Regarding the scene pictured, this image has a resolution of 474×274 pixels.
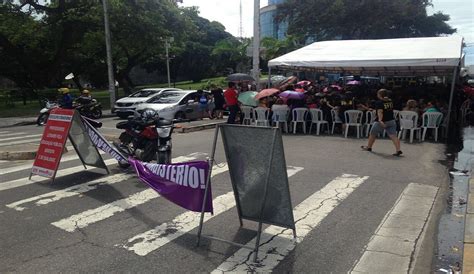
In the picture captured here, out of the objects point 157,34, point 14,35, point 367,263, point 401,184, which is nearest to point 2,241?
point 367,263

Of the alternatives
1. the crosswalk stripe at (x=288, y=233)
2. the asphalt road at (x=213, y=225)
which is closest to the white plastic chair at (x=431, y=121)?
the asphalt road at (x=213, y=225)

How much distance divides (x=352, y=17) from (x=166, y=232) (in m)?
37.8

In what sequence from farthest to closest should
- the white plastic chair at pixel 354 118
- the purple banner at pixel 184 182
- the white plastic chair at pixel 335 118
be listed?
the white plastic chair at pixel 335 118 → the white plastic chair at pixel 354 118 → the purple banner at pixel 184 182

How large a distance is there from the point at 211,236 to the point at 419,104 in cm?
1110

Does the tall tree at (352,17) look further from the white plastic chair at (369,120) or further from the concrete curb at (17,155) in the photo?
the concrete curb at (17,155)

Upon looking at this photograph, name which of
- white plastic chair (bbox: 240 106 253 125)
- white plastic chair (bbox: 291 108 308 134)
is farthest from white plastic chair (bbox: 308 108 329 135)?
white plastic chair (bbox: 240 106 253 125)

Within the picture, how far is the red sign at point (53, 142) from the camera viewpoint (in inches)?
291

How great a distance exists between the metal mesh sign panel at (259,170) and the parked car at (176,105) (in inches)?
493

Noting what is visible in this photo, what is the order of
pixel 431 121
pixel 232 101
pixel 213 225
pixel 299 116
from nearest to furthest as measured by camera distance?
pixel 213 225, pixel 431 121, pixel 299 116, pixel 232 101

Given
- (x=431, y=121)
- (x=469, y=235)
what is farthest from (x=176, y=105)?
(x=469, y=235)

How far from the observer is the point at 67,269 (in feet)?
13.9

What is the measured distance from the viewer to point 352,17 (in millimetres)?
39500

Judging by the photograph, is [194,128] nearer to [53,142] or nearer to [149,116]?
[149,116]

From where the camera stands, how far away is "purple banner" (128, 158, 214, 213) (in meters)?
4.97
